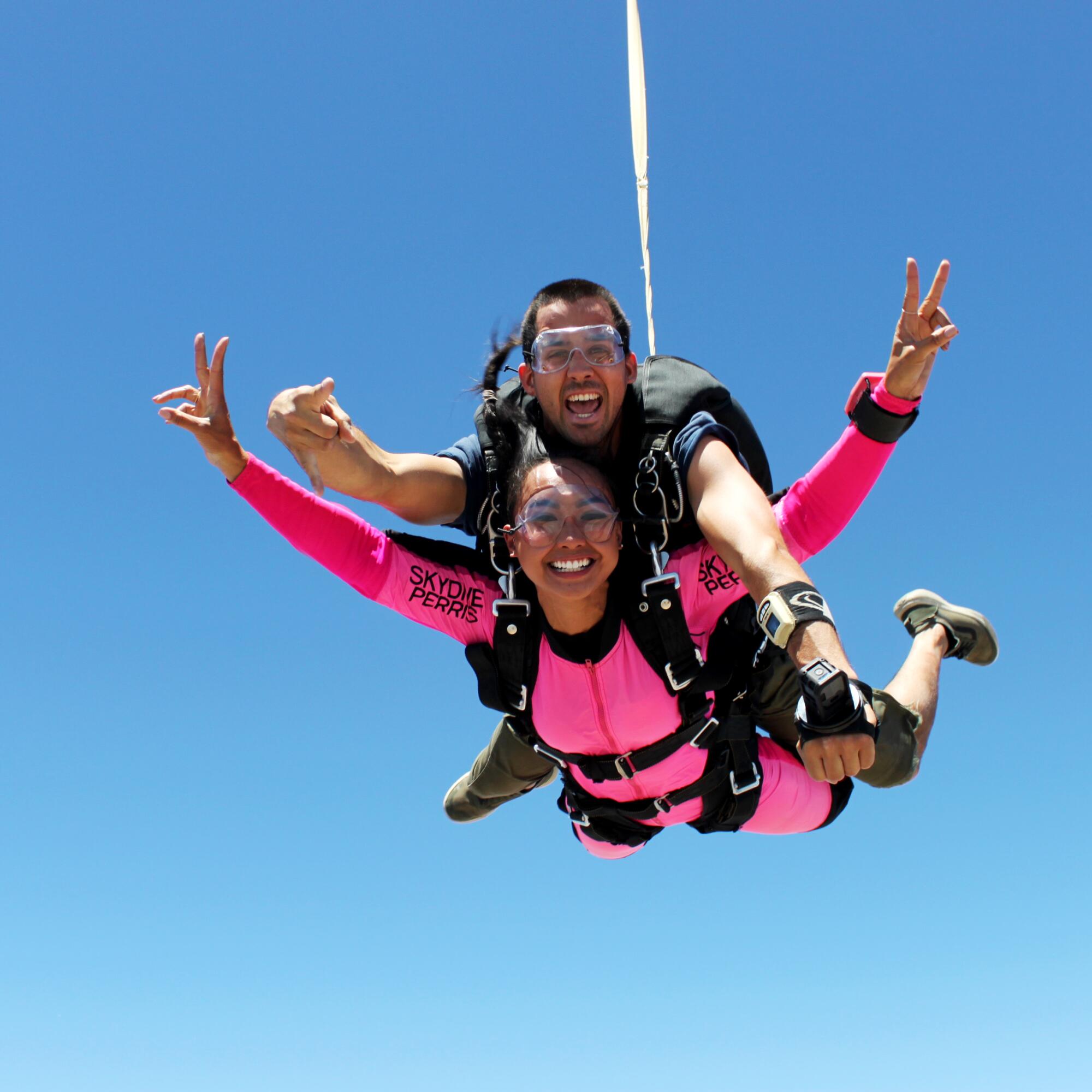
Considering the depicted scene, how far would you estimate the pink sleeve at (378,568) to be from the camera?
490 cm

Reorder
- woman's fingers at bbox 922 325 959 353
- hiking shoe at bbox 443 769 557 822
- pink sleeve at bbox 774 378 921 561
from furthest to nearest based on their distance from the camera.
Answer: hiking shoe at bbox 443 769 557 822 < pink sleeve at bbox 774 378 921 561 < woman's fingers at bbox 922 325 959 353

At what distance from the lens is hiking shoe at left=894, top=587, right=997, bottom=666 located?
6625 millimetres

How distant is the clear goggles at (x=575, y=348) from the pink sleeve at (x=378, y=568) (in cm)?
91

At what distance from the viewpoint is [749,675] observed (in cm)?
535

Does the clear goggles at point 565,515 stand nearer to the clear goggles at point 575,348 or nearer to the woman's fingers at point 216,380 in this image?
the clear goggles at point 575,348

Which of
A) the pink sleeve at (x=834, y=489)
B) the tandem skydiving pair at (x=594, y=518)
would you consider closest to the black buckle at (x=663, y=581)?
the tandem skydiving pair at (x=594, y=518)

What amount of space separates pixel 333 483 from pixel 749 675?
1989 millimetres

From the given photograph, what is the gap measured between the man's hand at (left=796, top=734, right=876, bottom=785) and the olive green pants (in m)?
1.74

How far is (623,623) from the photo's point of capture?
4.77 metres

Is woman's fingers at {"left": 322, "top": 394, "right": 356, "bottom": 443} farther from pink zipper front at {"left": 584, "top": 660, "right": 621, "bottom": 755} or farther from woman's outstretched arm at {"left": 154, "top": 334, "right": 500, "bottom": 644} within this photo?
pink zipper front at {"left": 584, "top": 660, "right": 621, "bottom": 755}

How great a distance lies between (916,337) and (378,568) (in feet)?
7.31

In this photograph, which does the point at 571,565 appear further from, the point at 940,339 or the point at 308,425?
the point at 940,339

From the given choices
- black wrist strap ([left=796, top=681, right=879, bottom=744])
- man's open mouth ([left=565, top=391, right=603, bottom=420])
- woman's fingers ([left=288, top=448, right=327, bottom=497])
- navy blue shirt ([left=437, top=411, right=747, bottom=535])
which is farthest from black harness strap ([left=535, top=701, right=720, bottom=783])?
woman's fingers ([left=288, top=448, right=327, bottom=497])

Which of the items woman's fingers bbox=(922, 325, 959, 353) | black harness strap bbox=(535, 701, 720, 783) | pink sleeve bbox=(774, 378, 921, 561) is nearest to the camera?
woman's fingers bbox=(922, 325, 959, 353)
